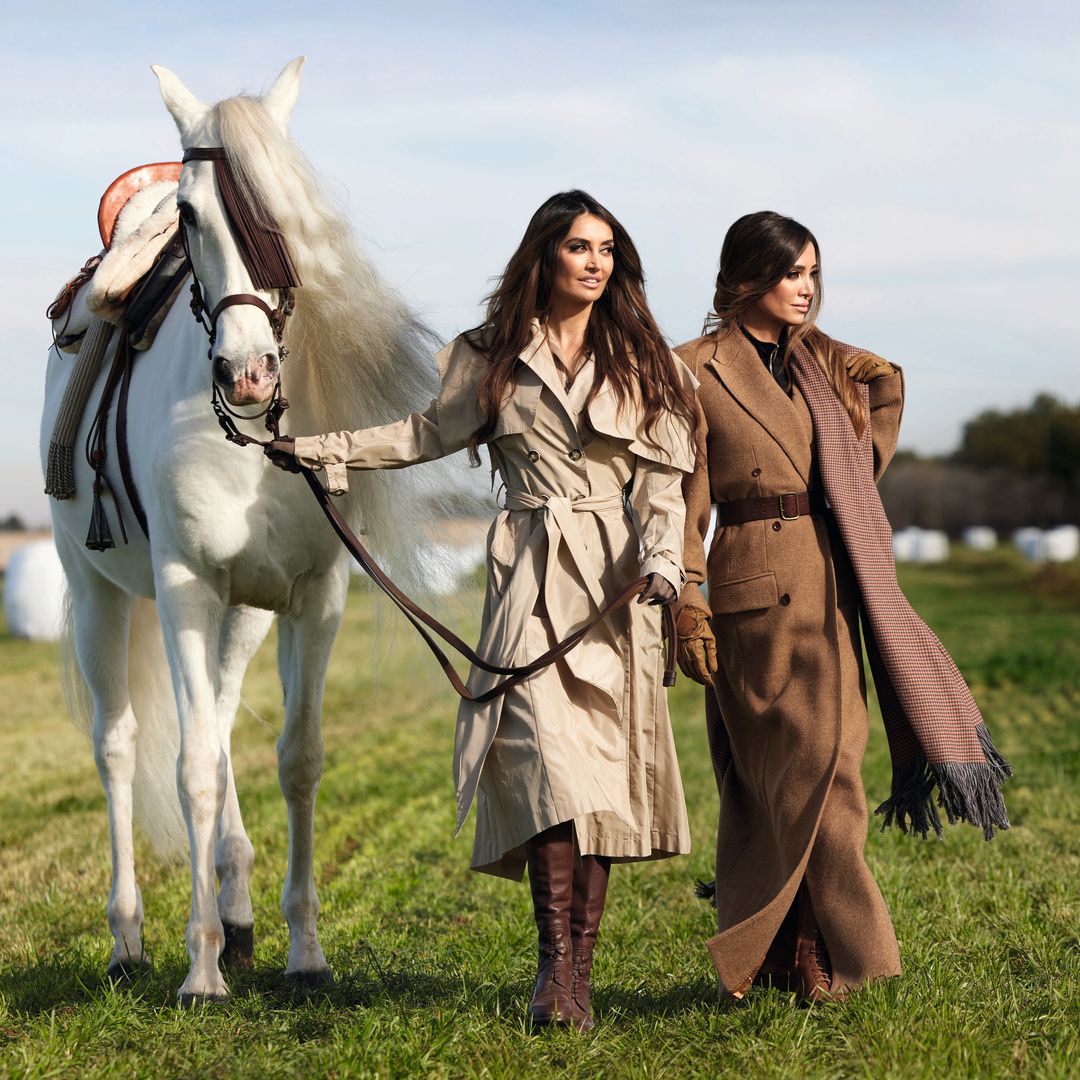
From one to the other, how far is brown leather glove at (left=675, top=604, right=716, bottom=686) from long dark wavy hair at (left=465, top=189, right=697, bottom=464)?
20.3 inches

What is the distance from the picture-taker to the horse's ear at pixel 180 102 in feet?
13.5

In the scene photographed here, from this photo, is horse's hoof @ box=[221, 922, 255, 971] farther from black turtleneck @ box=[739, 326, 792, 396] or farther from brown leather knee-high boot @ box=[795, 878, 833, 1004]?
black turtleneck @ box=[739, 326, 792, 396]

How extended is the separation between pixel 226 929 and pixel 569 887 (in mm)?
1610

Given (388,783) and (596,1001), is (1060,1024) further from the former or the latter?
(388,783)

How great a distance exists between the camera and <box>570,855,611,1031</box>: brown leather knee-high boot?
363 cm

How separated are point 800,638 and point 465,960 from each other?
1642mm

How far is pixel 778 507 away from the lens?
3963 mm

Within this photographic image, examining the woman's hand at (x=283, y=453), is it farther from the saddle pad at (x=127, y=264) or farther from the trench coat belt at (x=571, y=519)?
the saddle pad at (x=127, y=264)

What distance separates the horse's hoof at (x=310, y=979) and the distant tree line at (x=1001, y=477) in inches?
3057

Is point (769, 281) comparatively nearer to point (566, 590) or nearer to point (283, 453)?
point (566, 590)

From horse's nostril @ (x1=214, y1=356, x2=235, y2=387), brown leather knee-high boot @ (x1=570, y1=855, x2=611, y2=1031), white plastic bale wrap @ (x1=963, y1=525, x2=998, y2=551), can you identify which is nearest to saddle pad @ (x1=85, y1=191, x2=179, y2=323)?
horse's nostril @ (x1=214, y1=356, x2=235, y2=387)

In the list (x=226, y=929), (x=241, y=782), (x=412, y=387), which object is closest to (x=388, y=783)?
(x=241, y=782)

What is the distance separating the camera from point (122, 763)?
5352 millimetres

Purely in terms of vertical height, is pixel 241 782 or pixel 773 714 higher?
pixel 773 714
